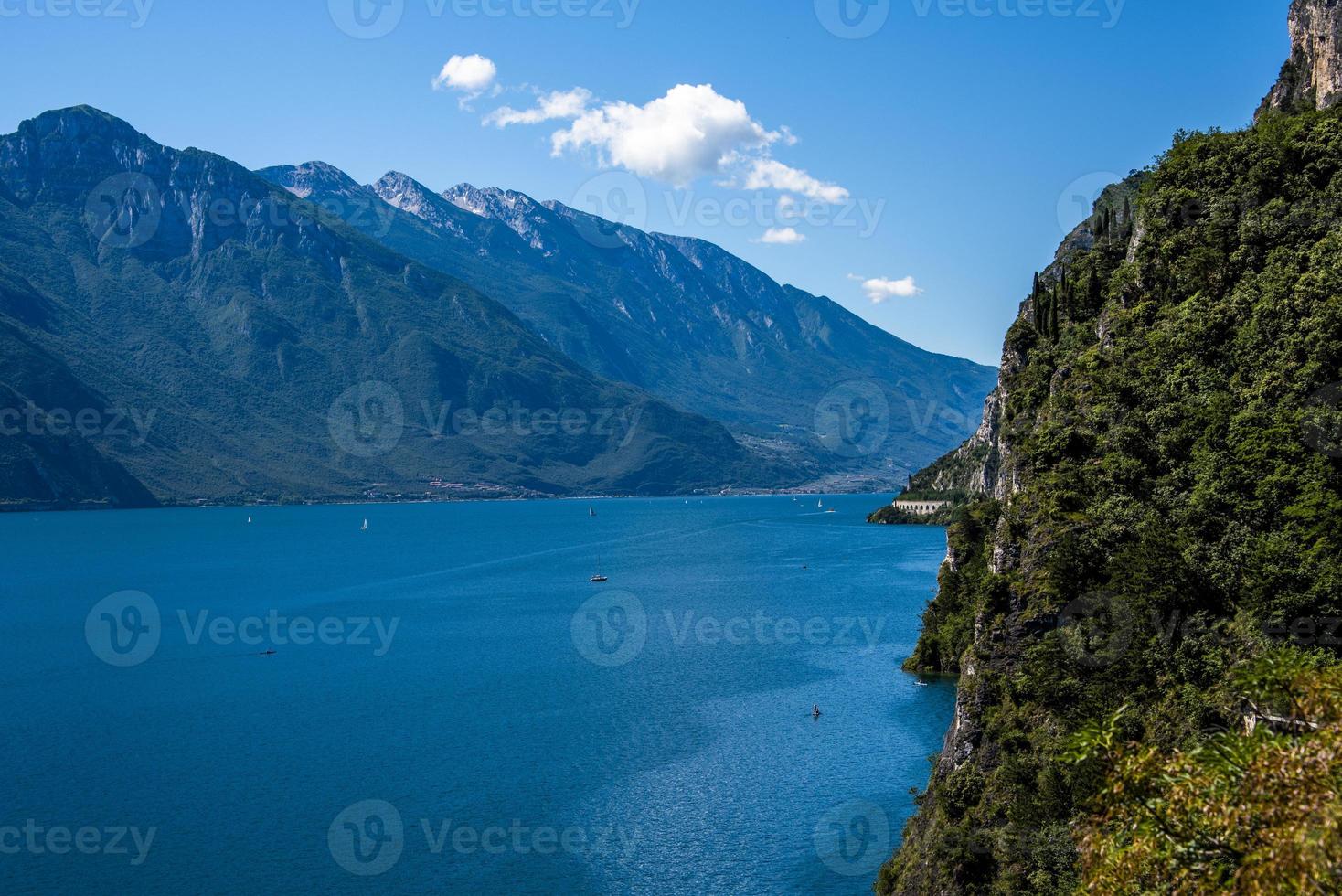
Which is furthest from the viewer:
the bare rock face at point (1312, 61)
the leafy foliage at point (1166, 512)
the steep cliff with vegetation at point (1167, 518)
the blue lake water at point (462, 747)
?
the bare rock face at point (1312, 61)

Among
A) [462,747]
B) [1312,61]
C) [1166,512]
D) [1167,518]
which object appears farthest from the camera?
[1312,61]

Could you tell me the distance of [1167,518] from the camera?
45.9 metres

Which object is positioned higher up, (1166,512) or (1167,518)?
(1166,512)

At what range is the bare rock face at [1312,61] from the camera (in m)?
68.6

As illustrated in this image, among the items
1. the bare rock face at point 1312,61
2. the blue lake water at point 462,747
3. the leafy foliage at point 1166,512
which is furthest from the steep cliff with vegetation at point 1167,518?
the blue lake water at point 462,747

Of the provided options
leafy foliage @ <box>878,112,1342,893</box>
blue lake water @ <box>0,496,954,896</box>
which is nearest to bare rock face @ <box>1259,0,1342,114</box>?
leafy foliage @ <box>878,112,1342,893</box>

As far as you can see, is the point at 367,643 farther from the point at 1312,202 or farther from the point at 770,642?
the point at 1312,202

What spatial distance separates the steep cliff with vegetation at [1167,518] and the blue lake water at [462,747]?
1134 cm

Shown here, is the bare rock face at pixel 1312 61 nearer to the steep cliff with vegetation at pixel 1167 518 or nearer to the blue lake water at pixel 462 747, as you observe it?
the steep cliff with vegetation at pixel 1167 518

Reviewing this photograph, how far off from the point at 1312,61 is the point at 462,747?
7434 centimetres

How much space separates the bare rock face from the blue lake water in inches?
1905

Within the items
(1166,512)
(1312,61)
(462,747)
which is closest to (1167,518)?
(1166,512)

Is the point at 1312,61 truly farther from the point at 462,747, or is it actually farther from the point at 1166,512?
the point at 462,747

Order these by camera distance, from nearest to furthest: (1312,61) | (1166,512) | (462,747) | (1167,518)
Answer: (1167,518) → (1166,512) → (462,747) → (1312,61)
